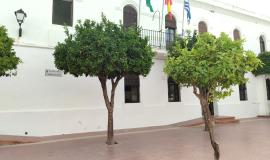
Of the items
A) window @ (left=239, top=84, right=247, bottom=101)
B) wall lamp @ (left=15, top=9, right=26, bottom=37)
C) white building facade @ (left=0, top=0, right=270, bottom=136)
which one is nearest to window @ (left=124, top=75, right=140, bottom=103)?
white building facade @ (left=0, top=0, right=270, bottom=136)

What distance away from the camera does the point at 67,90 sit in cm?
1271

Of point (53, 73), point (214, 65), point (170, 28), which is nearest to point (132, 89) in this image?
point (53, 73)

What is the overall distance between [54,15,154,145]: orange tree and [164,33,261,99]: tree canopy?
328 cm

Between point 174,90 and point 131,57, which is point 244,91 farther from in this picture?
point 131,57

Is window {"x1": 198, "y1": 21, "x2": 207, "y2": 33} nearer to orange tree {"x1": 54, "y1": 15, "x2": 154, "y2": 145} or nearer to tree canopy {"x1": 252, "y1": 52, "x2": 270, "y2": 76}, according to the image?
tree canopy {"x1": 252, "y1": 52, "x2": 270, "y2": 76}

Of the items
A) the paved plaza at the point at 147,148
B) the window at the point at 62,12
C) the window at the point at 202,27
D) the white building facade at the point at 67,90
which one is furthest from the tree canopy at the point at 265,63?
the window at the point at 62,12

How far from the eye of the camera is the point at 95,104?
44.1 ft

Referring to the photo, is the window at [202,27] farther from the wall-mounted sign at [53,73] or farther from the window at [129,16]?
the wall-mounted sign at [53,73]

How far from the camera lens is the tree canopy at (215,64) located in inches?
233

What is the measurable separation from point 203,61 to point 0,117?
883 cm

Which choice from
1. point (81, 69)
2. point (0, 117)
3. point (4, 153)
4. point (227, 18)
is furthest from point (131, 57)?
point (227, 18)

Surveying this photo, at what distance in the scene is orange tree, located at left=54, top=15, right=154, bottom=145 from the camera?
9.27 metres

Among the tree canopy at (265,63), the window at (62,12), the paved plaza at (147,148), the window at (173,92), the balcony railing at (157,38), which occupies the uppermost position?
the window at (62,12)

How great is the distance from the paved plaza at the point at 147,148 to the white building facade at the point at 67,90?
1627 mm
